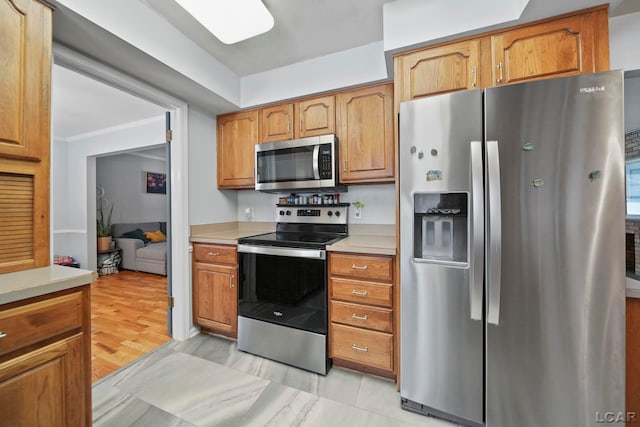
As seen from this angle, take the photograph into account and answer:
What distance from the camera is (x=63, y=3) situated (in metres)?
1.22

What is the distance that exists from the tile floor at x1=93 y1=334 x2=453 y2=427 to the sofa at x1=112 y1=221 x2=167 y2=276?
2.76m

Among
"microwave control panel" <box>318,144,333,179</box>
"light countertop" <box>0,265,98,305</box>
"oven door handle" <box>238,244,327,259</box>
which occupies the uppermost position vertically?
"microwave control panel" <box>318,144,333,179</box>

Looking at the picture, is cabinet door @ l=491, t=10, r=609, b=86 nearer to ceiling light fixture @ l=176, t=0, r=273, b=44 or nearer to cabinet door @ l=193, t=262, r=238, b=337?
ceiling light fixture @ l=176, t=0, r=273, b=44

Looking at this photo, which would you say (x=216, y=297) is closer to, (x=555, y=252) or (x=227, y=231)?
(x=227, y=231)

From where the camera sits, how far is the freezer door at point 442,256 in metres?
1.32

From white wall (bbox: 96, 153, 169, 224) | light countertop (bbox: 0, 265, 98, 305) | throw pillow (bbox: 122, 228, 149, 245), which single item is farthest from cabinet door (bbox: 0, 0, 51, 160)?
white wall (bbox: 96, 153, 169, 224)

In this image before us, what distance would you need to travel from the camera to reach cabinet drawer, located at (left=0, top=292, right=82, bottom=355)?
0.86 meters

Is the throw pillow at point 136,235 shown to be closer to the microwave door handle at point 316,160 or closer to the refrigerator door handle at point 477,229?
the microwave door handle at point 316,160

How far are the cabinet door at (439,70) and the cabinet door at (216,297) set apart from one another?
190 centimetres

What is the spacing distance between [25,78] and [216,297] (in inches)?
70.8

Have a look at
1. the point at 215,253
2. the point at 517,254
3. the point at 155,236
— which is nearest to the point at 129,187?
the point at 155,236

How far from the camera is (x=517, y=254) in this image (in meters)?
1.24

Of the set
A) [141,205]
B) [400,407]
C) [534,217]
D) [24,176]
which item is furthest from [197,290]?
[141,205]

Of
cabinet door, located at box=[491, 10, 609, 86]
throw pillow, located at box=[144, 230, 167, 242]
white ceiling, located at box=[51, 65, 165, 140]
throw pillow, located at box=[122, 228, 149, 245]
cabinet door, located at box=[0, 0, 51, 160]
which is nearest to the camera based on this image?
cabinet door, located at box=[0, 0, 51, 160]
